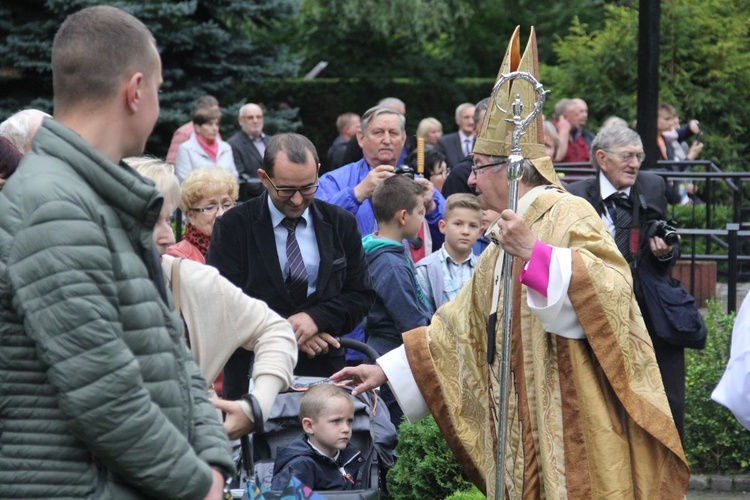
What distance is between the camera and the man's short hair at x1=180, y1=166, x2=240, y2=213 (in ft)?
19.9

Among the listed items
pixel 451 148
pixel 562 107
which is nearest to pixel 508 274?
pixel 451 148

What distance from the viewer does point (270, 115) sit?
58.7 feet

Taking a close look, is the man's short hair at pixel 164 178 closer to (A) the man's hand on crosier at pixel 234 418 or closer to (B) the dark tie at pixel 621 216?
(A) the man's hand on crosier at pixel 234 418

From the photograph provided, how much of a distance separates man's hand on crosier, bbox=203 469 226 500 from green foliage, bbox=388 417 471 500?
2845 millimetres

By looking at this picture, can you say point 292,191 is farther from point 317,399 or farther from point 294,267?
point 317,399

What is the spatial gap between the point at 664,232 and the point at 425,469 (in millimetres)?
2175

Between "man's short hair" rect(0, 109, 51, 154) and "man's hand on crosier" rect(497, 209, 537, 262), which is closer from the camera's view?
"man's hand on crosier" rect(497, 209, 537, 262)

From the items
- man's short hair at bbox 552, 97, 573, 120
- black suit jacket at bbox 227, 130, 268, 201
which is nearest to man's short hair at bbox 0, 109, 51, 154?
black suit jacket at bbox 227, 130, 268, 201

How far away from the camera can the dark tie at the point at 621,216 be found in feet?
22.6

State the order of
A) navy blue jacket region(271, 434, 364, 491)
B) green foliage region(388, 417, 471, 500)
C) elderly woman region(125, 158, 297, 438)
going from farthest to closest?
green foliage region(388, 417, 471, 500) < navy blue jacket region(271, 434, 364, 491) < elderly woman region(125, 158, 297, 438)

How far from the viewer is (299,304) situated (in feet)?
17.6

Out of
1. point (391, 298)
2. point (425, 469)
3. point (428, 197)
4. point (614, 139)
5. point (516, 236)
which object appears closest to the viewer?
point (516, 236)

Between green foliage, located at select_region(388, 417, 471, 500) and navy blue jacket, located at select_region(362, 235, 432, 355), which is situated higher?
navy blue jacket, located at select_region(362, 235, 432, 355)

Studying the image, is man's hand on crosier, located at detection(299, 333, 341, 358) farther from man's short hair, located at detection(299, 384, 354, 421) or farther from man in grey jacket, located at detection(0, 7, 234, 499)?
man in grey jacket, located at detection(0, 7, 234, 499)
